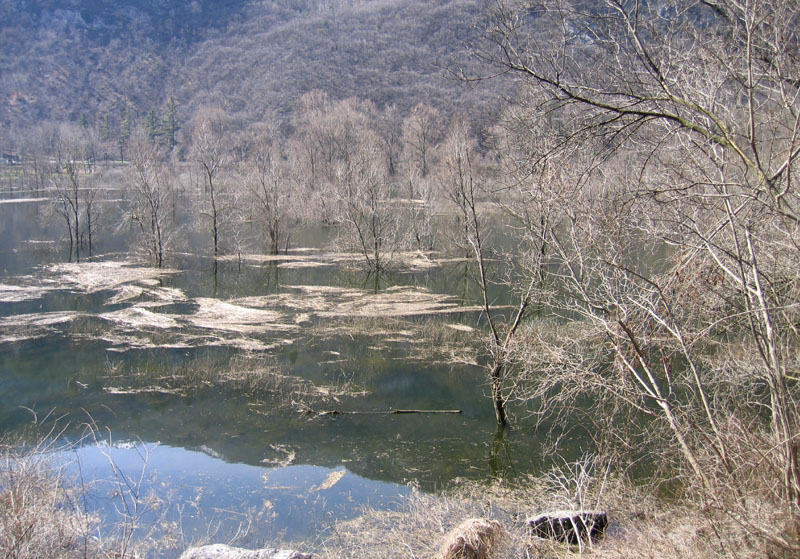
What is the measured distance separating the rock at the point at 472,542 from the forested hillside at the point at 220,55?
74.3 m

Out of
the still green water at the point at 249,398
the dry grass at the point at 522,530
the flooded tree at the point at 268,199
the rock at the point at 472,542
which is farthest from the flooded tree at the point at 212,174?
the rock at the point at 472,542

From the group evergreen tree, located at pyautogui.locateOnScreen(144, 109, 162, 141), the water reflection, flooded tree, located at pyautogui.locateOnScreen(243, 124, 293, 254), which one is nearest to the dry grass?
the water reflection

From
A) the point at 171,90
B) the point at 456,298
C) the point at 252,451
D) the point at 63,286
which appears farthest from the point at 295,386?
the point at 171,90

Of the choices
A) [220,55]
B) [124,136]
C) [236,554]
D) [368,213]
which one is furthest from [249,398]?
[220,55]

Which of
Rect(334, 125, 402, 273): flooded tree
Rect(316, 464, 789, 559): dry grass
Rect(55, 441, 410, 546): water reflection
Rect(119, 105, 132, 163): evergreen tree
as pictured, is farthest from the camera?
Rect(119, 105, 132, 163): evergreen tree

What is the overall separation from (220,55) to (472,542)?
13033cm

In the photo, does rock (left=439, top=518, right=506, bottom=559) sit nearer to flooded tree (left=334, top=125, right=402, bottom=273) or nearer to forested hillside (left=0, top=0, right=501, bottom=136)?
flooded tree (left=334, top=125, right=402, bottom=273)

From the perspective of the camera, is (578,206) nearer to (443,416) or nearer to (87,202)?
(443,416)

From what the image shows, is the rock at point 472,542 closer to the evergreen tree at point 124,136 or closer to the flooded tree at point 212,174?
the flooded tree at point 212,174

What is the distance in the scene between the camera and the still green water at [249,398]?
33.0 feet

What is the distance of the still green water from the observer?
10.0 m

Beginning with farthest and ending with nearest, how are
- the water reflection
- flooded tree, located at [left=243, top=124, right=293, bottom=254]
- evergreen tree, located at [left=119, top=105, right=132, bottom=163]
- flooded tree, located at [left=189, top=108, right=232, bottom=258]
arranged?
evergreen tree, located at [left=119, top=105, right=132, bottom=163] → flooded tree, located at [left=243, top=124, right=293, bottom=254] → flooded tree, located at [left=189, top=108, right=232, bottom=258] → the water reflection

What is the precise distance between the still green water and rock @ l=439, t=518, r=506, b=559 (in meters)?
3.05

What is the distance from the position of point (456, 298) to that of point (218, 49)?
121m
